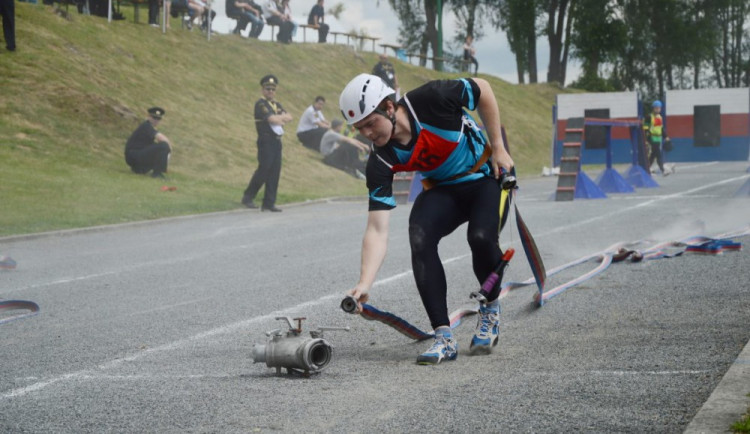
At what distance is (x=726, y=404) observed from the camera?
4.55 metres

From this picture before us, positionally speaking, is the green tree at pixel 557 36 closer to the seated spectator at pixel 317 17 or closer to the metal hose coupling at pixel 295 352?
the seated spectator at pixel 317 17

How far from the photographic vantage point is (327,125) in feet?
99.7

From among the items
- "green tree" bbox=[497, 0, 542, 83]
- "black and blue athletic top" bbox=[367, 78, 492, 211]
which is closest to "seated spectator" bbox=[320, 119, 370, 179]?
"black and blue athletic top" bbox=[367, 78, 492, 211]


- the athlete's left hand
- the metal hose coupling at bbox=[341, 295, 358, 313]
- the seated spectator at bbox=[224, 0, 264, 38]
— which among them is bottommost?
the metal hose coupling at bbox=[341, 295, 358, 313]

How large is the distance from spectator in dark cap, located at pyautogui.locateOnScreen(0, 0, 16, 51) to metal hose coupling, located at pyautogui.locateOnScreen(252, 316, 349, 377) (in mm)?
22180

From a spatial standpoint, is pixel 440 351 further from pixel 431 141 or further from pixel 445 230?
pixel 431 141

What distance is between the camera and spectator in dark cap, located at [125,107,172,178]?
75.5 feet

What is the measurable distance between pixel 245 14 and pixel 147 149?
1462cm

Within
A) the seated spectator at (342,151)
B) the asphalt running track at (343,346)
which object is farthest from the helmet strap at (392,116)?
the seated spectator at (342,151)

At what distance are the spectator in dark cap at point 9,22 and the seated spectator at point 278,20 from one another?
1194 centimetres

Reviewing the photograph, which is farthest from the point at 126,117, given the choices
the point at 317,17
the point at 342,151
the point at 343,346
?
the point at 343,346

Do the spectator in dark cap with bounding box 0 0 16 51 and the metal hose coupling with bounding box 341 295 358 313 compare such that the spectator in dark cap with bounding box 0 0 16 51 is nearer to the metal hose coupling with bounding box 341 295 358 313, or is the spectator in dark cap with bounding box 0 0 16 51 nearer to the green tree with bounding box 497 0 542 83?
the metal hose coupling with bounding box 341 295 358 313

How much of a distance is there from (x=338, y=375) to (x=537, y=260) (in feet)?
6.92

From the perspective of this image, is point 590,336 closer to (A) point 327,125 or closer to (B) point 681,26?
(A) point 327,125
